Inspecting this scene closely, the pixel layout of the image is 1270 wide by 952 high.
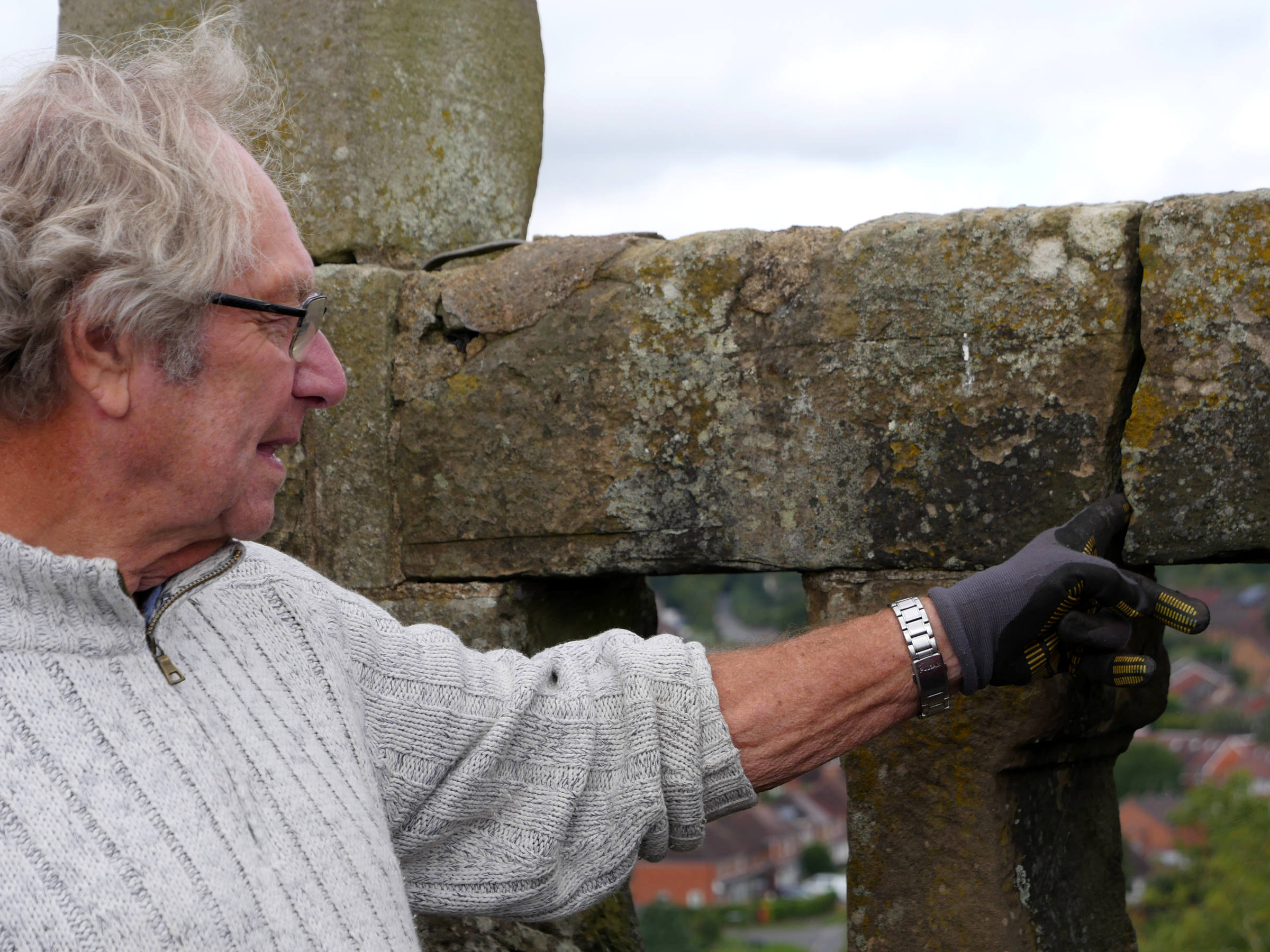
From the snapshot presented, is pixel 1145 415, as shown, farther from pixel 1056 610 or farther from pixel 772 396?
pixel 772 396

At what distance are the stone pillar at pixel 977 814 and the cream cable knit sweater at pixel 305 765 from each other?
1.39ft

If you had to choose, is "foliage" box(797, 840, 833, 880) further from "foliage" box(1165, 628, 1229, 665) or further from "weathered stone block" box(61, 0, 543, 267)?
"weathered stone block" box(61, 0, 543, 267)

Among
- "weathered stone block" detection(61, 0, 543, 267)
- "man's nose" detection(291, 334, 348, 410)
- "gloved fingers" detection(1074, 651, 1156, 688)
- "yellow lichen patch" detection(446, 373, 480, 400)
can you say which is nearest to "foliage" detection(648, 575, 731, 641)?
"weathered stone block" detection(61, 0, 543, 267)

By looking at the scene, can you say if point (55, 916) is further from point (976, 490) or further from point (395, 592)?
point (976, 490)

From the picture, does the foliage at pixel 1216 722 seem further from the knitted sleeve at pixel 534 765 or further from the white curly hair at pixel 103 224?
the white curly hair at pixel 103 224

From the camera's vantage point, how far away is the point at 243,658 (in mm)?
1384

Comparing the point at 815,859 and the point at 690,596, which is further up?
the point at 690,596

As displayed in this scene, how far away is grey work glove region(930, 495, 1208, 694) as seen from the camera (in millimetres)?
1590

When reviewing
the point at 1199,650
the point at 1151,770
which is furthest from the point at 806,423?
the point at 1199,650

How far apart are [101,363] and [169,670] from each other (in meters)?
0.33

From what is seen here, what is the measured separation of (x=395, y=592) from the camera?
2.25 meters

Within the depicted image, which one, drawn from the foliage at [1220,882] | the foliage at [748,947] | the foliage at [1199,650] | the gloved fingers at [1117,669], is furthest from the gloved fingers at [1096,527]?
the foliage at [1199,650]

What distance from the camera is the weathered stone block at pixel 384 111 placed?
7.73 feet

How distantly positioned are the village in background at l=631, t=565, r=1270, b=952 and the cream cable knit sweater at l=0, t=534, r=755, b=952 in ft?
33.2
